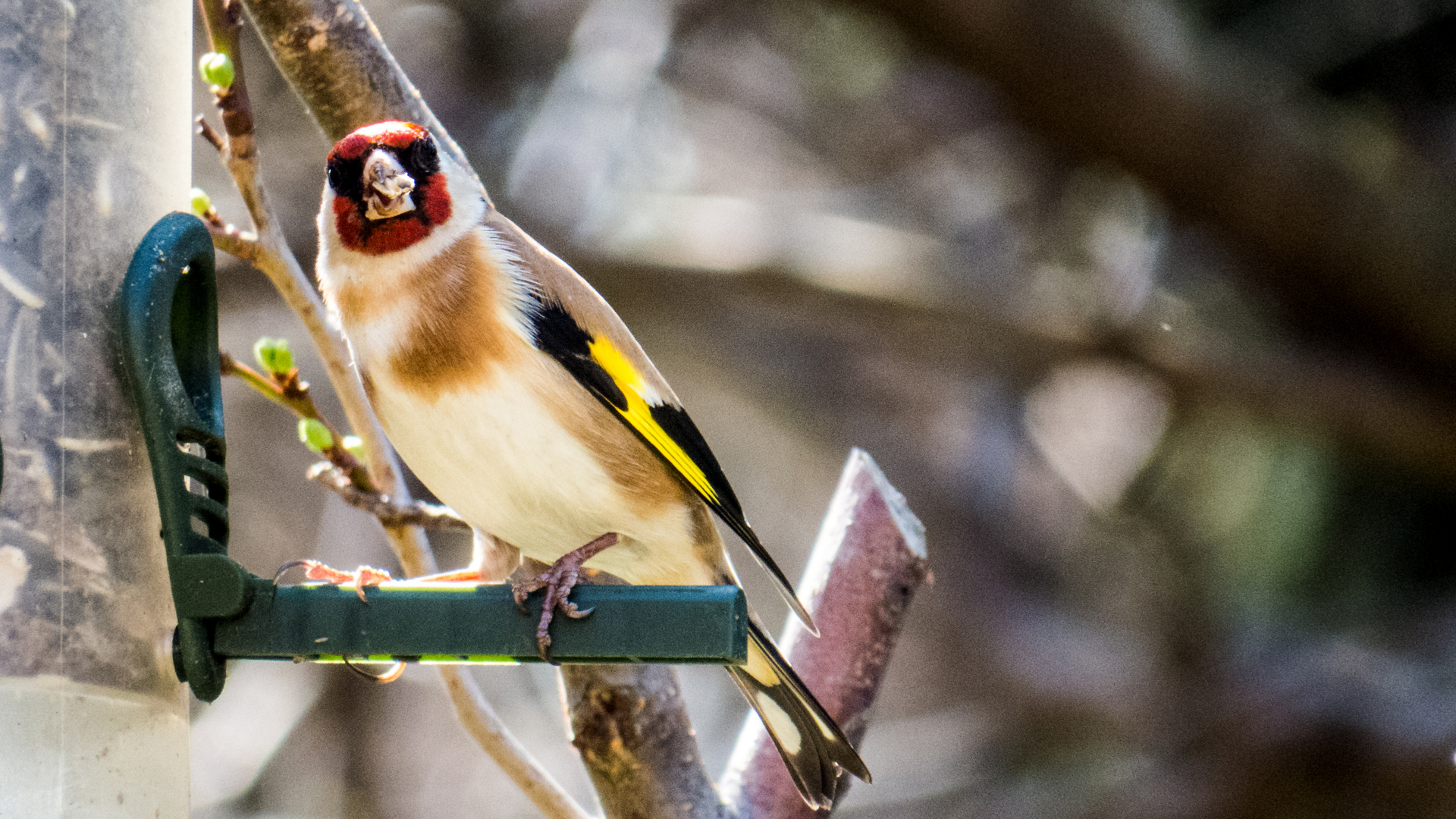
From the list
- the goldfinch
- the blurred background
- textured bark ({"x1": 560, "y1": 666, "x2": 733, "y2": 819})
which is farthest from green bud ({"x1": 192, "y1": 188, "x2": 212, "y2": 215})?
the blurred background

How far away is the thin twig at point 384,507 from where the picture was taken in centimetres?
268

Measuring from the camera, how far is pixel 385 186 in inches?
97.8

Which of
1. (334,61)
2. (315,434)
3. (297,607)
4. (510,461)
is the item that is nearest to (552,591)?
(297,607)

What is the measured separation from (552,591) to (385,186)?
0.78 meters

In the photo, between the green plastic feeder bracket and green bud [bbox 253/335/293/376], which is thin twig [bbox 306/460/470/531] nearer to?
green bud [bbox 253/335/293/376]

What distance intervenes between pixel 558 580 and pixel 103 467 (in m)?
0.67

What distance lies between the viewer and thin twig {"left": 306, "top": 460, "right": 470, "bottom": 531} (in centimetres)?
268

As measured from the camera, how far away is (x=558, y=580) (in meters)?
2.17

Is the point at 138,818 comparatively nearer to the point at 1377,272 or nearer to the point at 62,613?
the point at 62,613

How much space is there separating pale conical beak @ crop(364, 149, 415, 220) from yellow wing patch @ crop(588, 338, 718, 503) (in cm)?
40

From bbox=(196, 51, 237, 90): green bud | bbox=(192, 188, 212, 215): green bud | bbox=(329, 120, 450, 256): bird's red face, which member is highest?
Result: bbox=(196, 51, 237, 90): green bud

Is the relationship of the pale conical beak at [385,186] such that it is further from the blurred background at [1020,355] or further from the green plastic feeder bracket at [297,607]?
the blurred background at [1020,355]

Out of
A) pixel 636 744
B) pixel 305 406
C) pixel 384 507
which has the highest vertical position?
pixel 305 406

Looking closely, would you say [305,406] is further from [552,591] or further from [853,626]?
[853,626]
